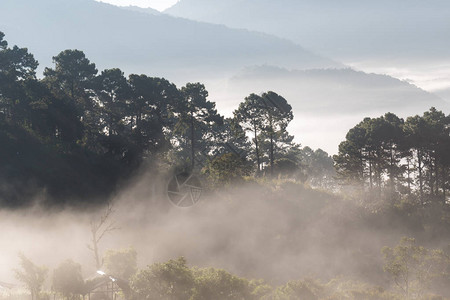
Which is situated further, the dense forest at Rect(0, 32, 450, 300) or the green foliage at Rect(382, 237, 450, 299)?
the dense forest at Rect(0, 32, 450, 300)

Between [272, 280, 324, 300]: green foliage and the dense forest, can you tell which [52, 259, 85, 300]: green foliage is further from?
[272, 280, 324, 300]: green foliage

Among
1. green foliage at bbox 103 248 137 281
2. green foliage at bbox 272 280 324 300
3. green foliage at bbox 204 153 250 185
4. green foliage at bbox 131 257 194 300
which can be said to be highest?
green foliage at bbox 204 153 250 185

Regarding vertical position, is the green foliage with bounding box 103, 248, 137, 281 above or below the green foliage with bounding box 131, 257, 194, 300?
below

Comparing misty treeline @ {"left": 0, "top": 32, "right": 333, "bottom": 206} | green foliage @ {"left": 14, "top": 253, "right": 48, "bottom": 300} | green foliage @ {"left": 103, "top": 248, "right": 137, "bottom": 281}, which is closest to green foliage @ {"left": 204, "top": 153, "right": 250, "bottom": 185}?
misty treeline @ {"left": 0, "top": 32, "right": 333, "bottom": 206}

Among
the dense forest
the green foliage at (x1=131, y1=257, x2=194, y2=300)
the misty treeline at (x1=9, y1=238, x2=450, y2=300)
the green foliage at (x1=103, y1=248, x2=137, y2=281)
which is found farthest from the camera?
the dense forest

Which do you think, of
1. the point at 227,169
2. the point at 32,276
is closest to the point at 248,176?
the point at 227,169

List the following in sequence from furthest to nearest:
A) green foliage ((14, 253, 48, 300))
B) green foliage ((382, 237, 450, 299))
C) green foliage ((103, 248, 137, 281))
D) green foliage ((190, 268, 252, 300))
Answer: green foliage ((382, 237, 450, 299)) < green foliage ((103, 248, 137, 281)) < green foliage ((14, 253, 48, 300)) < green foliage ((190, 268, 252, 300))

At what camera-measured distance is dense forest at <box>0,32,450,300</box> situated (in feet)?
160

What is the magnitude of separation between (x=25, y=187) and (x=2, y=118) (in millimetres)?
14136

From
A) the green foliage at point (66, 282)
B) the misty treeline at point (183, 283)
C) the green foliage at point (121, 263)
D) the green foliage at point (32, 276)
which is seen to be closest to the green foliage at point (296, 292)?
the misty treeline at point (183, 283)

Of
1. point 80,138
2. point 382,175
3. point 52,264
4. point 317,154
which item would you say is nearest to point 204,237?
point 52,264

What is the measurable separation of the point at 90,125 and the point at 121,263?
47129 mm

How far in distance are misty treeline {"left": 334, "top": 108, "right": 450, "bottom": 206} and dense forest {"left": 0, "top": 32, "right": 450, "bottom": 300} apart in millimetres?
186

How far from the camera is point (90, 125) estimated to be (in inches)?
3076
